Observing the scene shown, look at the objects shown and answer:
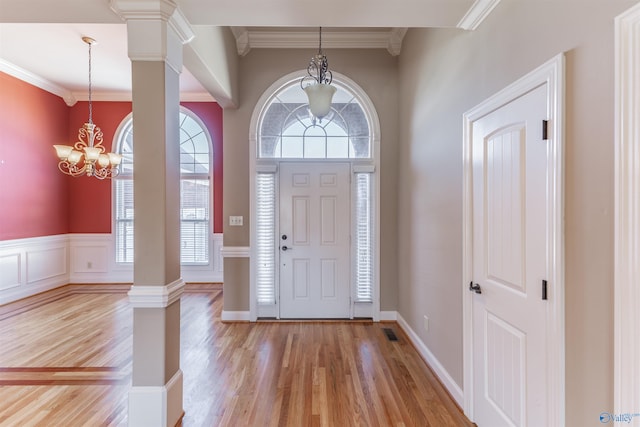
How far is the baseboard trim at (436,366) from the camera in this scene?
220 cm

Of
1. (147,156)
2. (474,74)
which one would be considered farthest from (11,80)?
(474,74)

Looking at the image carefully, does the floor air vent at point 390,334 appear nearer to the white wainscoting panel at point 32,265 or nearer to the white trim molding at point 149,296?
the white trim molding at point 149,296

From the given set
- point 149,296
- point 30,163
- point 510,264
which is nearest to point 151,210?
point 149,296

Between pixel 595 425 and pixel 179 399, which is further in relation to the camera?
pixel 179 399

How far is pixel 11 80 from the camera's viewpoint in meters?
Answer: 4.43

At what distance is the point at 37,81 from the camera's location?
15.7 feet

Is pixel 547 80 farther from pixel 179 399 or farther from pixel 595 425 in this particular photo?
pixel 179 399

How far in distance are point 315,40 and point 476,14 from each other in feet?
7.44

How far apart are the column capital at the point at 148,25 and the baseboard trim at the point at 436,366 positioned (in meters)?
3.05
